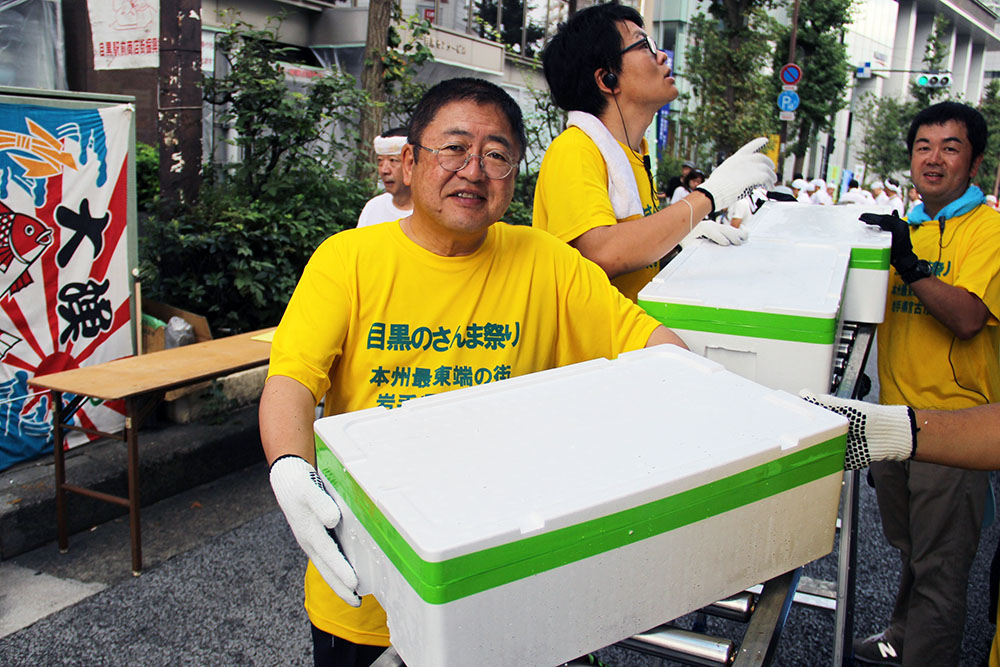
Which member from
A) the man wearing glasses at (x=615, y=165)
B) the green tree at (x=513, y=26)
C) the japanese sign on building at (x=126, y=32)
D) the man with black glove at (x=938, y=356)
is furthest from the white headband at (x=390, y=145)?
the green tree at (x=513, y=26)

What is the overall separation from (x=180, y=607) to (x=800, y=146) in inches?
1166

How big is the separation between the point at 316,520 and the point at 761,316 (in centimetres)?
109

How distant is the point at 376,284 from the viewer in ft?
5.49

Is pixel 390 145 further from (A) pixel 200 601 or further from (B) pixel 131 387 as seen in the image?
(A) pixel 200 601

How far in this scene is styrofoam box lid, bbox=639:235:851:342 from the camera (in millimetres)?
1745

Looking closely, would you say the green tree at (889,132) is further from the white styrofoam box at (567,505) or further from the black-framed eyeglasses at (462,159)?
the white styrofoam box at (567,505)

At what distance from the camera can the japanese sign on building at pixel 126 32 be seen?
4824 mm

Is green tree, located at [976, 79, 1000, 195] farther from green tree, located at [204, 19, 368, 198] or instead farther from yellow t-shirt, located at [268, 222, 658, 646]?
yellow t-shirt, located at [268, 222, 658, 646]

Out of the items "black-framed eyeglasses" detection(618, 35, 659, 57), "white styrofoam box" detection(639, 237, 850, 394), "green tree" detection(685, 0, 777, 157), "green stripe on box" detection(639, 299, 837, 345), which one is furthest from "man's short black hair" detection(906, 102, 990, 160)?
"green tree" detection(685, 0, 777, 157)

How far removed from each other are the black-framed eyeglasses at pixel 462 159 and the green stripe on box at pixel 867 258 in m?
1.26

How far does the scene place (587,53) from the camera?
2516 mm

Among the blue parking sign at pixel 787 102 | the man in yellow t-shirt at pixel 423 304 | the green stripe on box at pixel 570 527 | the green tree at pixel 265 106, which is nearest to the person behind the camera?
the green stripe on box at pixel 570 527

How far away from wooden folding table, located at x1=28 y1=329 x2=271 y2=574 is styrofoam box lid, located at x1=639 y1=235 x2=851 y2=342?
2.57 meters

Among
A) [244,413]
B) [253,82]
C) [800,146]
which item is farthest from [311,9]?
[800,146]
